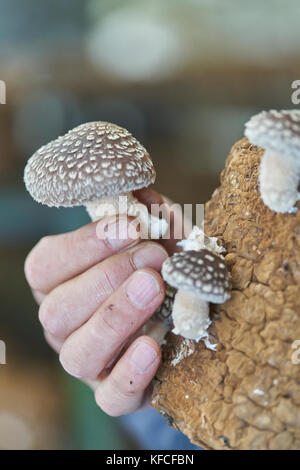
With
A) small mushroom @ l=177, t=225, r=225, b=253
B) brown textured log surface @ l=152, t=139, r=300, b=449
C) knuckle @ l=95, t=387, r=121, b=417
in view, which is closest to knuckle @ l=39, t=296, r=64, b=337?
knuckle @ l=95, t=387, r=121, b=417

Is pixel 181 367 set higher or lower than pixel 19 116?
lower

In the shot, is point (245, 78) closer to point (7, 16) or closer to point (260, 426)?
point (7, 16)

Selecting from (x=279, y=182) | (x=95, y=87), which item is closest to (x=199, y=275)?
(x=279, y=182)

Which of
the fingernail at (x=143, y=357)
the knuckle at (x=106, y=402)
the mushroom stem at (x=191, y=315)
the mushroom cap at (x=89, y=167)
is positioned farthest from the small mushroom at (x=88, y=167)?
the knuckle at (x=106, y=402)

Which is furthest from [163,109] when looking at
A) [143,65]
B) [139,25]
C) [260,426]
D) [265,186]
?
[260,426]

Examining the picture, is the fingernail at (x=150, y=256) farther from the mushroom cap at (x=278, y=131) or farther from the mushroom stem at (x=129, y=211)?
the mushroom cap at (x=278, y=131)

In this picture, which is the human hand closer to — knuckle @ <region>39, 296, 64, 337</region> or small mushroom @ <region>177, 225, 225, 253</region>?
knuckle @ <region>39, 296, 64, 337</region>

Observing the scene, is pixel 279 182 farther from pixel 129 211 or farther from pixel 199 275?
pixel 129 211
